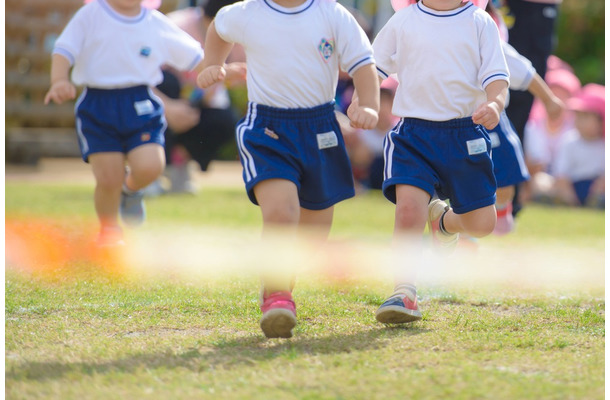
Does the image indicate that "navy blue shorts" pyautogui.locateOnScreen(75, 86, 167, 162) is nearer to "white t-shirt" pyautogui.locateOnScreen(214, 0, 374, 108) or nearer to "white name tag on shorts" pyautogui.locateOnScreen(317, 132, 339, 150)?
"white t-shirt" pyautogui.locateOnScreen(214, 0, 374, 108)

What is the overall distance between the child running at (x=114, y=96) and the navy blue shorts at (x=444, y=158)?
1823mm

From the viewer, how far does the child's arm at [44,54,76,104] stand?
4.35m

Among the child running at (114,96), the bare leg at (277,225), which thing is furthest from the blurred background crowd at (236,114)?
the bare leg at (277,225)

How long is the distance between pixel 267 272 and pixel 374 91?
75 centimetres

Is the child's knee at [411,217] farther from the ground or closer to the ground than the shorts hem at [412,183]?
closer to the ground

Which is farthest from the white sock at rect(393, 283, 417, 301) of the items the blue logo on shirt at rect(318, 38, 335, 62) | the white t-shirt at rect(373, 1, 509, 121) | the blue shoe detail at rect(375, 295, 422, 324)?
the blue logo on shirt at rect(318, 38, 335, 62)

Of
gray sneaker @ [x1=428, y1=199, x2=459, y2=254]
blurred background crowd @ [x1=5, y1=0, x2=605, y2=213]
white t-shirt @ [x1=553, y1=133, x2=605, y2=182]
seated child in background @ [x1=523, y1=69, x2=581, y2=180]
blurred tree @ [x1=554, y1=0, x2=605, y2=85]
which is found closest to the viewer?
gray sneaker @ [x1=428, y1=199, x2=459, y2=254]

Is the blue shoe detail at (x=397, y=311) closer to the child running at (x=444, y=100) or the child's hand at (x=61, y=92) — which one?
the child running at (x=444, y=100)

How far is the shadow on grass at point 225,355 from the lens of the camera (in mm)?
2471

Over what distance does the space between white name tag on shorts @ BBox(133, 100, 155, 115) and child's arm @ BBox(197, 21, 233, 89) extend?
59.9 inches

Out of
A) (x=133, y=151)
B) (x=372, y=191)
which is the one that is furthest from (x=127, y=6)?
(x=372, y=191)

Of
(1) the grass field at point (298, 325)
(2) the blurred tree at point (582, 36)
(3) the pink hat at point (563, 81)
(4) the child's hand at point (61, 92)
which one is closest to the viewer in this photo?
(1) the grass field at point (298, 325)

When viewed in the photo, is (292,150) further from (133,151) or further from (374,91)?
(133,151)

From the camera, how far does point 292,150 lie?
10.5ft
